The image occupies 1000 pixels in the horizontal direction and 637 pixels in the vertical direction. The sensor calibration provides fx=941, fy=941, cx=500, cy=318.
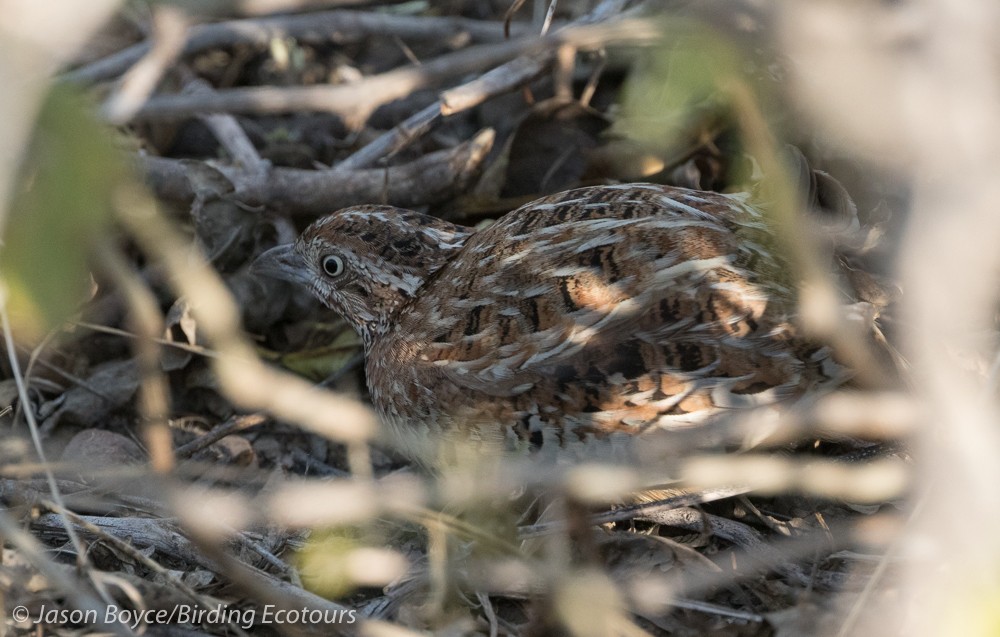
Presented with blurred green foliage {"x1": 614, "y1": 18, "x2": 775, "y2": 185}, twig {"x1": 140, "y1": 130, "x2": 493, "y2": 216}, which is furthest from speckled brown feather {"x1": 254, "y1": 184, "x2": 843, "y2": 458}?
twig {"x1": 140, "y1": 130, "x2": 493, "y2": 216}

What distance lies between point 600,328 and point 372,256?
46.2 inches

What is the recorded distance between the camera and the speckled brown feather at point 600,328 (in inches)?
121

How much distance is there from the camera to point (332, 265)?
4.00m

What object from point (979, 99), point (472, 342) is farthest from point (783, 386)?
point (979, 99)

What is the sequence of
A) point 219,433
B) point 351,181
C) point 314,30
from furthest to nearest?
1. point 314,30
2. point 351,181
3. point 219,433

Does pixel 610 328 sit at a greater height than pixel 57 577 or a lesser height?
lesser

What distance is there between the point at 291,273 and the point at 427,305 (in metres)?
0.77

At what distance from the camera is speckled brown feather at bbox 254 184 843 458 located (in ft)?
10.1

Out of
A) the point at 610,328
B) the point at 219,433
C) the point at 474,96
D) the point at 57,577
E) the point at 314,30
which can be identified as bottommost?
the point at 219,433

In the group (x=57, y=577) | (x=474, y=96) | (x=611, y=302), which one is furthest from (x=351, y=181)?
(x=57, y=577)

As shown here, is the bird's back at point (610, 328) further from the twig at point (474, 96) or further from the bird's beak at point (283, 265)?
the twig at point (474, 96)

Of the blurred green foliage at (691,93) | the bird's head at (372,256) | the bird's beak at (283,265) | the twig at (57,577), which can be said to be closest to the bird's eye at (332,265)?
the bird's head at (372,256)

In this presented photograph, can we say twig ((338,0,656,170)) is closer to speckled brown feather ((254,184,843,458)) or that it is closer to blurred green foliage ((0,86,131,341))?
speckled brown feather ((254,184,843,458))

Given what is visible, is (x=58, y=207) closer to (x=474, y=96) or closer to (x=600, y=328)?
(x=600, y=328)
